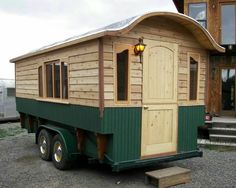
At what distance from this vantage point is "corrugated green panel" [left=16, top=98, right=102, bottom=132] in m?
5.91

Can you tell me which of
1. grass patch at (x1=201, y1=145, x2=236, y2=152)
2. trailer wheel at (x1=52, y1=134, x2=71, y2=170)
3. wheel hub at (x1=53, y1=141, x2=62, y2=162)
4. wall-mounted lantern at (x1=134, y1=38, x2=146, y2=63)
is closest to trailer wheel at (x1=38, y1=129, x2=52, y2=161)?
trailer wheel at (x1=52, y1=134, x2=71, y2=170)

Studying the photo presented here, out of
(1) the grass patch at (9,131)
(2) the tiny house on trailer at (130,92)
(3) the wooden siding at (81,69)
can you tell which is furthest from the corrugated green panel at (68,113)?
(1) the grass patch at (9,131)

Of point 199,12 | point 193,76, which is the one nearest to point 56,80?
point 193,76

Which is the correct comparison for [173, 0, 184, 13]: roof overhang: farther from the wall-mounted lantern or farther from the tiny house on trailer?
the wall-mounted lantern

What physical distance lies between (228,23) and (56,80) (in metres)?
7.89

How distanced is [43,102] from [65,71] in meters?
1.65

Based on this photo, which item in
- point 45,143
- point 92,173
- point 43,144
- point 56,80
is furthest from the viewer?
point 43,144

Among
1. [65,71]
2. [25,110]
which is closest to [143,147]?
[65,71]

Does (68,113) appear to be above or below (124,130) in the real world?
above

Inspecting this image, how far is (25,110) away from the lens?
10.0 m

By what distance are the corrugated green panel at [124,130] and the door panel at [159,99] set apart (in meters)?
0.18

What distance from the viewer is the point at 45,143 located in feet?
25.8

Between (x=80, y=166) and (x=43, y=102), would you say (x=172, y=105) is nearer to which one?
(x=80, y=166)

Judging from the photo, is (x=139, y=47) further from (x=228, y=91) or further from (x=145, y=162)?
(x=228, y=91)
